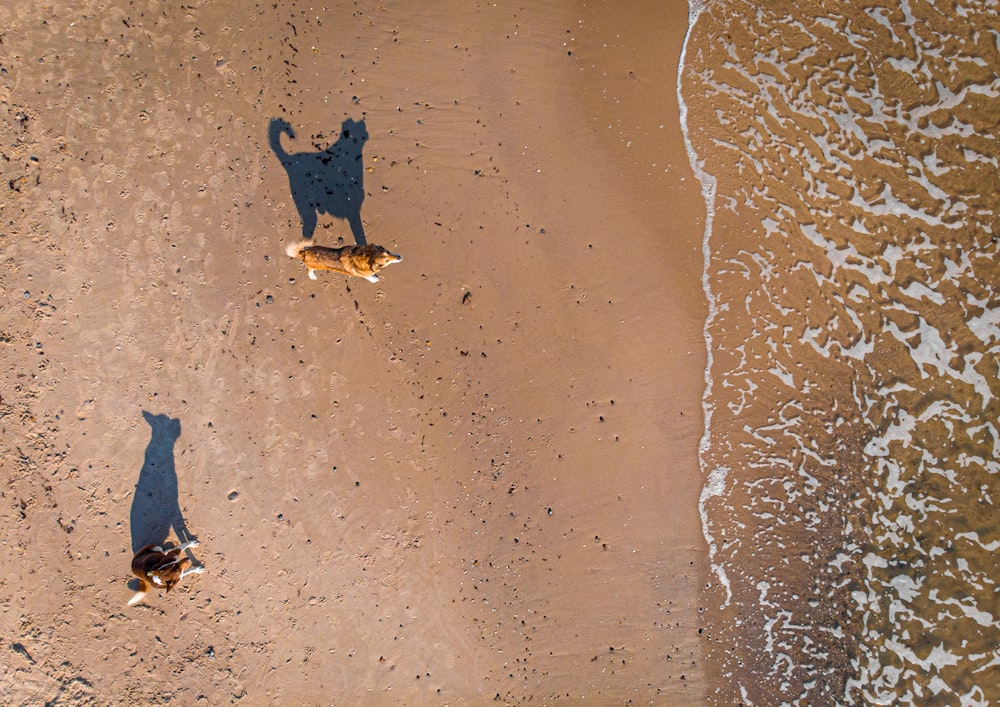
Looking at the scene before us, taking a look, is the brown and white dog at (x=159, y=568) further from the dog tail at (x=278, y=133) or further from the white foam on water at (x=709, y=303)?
the white foam on water at (x=709, y=303)

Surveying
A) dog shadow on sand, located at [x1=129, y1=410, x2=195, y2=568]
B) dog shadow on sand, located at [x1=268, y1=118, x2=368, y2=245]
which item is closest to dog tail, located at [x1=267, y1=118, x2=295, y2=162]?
dog shadow on sand, located at [x1=268, y1=118, x2=368, y2=245]

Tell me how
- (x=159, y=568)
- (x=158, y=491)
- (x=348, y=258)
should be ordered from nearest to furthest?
(x=348, y=258)
(x=159, y=568)
(x=158, y=491)

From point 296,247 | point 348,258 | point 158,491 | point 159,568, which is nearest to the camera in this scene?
point 348,258

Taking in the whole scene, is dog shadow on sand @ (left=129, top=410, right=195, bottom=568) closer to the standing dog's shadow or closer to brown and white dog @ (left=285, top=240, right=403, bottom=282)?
the standing dog's shadow

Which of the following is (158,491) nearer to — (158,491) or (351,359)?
(158,491)

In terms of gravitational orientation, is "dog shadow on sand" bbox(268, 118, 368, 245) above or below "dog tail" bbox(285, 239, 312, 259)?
above

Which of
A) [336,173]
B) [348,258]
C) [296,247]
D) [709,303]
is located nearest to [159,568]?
[296,247]

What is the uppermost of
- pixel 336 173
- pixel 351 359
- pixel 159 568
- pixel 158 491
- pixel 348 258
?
pixel 336 173
